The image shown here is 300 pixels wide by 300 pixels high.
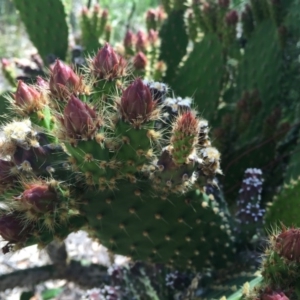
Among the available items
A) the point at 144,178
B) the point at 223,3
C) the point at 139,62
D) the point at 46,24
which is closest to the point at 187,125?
the point at 144,178

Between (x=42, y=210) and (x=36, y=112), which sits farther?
(x=36, y=112)

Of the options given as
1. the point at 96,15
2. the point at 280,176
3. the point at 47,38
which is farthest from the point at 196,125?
the point at 96,15

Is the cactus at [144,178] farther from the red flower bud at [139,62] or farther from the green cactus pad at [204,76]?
the green cactus pad at [204,76]

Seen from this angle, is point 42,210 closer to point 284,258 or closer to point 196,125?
point 196,125

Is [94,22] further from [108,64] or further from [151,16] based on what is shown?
[108,64]

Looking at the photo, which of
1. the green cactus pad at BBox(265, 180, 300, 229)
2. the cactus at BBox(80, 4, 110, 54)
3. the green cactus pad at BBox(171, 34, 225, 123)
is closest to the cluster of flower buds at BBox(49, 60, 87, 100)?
the green cactus pad at BBox(265, 180, 300, 229)

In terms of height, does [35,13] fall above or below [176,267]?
above

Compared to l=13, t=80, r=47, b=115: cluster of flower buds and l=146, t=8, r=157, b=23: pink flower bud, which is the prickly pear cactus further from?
l=146, t=8, r=157, b=23: pink flower bud

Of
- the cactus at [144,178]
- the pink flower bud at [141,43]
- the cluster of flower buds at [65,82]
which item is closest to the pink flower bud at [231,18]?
the pink flower bud at [141,43]
